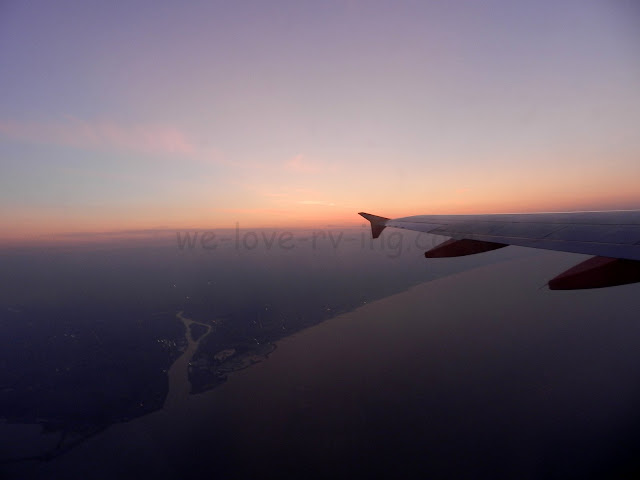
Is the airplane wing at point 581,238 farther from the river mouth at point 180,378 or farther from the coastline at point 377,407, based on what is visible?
the river mouth at point 180,378

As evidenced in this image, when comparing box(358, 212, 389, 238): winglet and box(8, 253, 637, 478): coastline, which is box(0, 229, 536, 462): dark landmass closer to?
box(8, 253, 637, 478): coastline

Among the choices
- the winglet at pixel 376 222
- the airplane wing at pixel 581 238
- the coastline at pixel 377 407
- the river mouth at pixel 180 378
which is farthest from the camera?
the river mouth at pixel 180 378

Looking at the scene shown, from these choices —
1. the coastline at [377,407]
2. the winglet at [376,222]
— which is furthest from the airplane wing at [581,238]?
the coastline at [377,407]

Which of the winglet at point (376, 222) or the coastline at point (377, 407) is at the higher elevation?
the winglet at point (376, 222)

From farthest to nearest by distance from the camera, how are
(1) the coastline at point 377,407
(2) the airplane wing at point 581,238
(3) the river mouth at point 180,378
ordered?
Result: (3) the river mouth at point 180,378 → (1) the coastline at point 377,407 → (2) the airplane wing at point 581,238

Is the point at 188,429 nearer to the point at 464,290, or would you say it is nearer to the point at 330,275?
the point at 464,290

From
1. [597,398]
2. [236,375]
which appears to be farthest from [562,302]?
[236,375]
